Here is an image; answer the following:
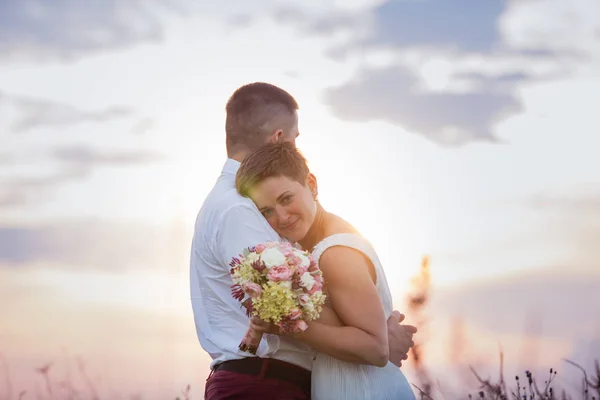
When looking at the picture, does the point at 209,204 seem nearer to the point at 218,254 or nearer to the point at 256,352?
the point at 218,254

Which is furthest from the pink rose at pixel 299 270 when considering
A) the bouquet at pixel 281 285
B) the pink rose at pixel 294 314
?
the pink rose at pixel 294 314

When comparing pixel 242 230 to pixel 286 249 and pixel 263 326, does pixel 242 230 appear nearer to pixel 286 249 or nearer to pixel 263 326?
pixel 286 249

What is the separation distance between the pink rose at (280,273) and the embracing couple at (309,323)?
0.29 m

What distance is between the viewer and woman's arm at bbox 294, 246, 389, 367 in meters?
5.14

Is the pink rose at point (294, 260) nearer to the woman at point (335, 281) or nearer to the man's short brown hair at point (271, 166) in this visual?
the woman at point (335, 281)

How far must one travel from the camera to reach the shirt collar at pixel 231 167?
6.09 metres

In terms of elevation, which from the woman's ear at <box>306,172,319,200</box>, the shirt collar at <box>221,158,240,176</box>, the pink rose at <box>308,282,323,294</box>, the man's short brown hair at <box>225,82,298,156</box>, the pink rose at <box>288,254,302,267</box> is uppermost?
the man's short brown hair at <box>225,82,298,156</box>

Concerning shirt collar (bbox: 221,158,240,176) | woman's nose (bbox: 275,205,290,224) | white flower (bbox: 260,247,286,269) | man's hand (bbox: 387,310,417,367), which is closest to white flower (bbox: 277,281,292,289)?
white flower (bbox: 260,247,286,269)

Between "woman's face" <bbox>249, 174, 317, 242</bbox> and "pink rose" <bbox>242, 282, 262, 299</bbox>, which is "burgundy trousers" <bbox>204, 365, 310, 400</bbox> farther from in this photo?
"woman's face" <bbox>249, 174, 317, 242</bbox>

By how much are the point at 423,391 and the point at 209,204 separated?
2482 mm

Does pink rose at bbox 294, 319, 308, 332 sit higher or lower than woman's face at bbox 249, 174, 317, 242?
lower

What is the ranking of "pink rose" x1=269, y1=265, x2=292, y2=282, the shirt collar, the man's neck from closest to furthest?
"pink rose" x1=269, y1=265, x2=292, y2=282, the shirt collar, the man's neck

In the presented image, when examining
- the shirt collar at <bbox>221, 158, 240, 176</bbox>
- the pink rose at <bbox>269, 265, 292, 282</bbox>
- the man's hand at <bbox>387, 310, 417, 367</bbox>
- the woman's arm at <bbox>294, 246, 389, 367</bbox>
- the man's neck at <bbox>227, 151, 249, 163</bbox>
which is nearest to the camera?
the pink rose at <bbox>269, 265, 292, 282</bbox>

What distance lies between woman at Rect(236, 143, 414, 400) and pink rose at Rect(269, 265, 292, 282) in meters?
0.34
